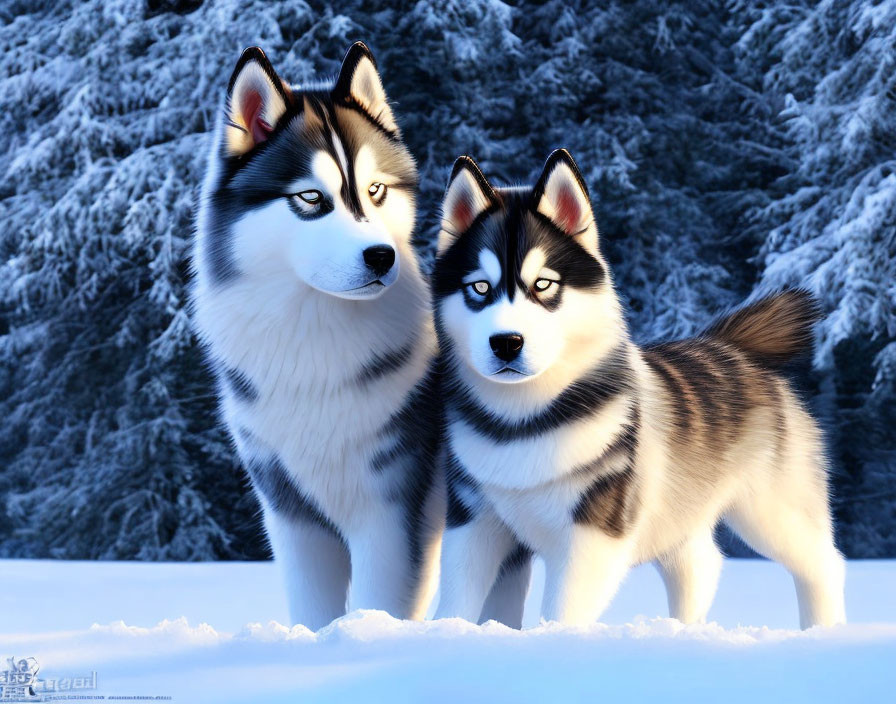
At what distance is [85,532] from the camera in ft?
24.4

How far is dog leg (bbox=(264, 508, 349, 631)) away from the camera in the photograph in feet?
8.73

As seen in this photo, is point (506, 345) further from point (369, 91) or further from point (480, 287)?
point (369, 91)

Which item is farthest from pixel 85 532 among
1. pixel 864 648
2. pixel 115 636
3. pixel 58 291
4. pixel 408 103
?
pixel 864 648

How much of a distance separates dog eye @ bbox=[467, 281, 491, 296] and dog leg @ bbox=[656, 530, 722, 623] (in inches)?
47.4

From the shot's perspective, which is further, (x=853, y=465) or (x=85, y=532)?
(x=85, y=532)

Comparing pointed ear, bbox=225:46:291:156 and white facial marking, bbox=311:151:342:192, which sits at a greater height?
pointed ear, bbox=225:46:291:156

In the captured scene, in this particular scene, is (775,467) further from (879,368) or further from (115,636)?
(879,368)

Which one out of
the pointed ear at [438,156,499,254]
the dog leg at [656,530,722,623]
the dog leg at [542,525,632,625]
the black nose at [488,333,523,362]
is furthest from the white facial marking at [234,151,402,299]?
the dog leg at [656,530,722,623]

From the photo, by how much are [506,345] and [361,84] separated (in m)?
0.89

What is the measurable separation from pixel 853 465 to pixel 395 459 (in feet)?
17.3

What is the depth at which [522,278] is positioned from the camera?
2.28 m

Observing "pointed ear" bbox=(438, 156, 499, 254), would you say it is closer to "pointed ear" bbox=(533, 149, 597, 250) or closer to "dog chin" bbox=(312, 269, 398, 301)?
"pointed ear" bbox=(533, 149, 597, 250)

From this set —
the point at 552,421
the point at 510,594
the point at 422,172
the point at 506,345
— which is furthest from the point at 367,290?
the point at 422,172

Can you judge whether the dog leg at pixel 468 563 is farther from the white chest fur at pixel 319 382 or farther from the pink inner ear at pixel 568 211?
the pink inner ear at pixel 568 211
